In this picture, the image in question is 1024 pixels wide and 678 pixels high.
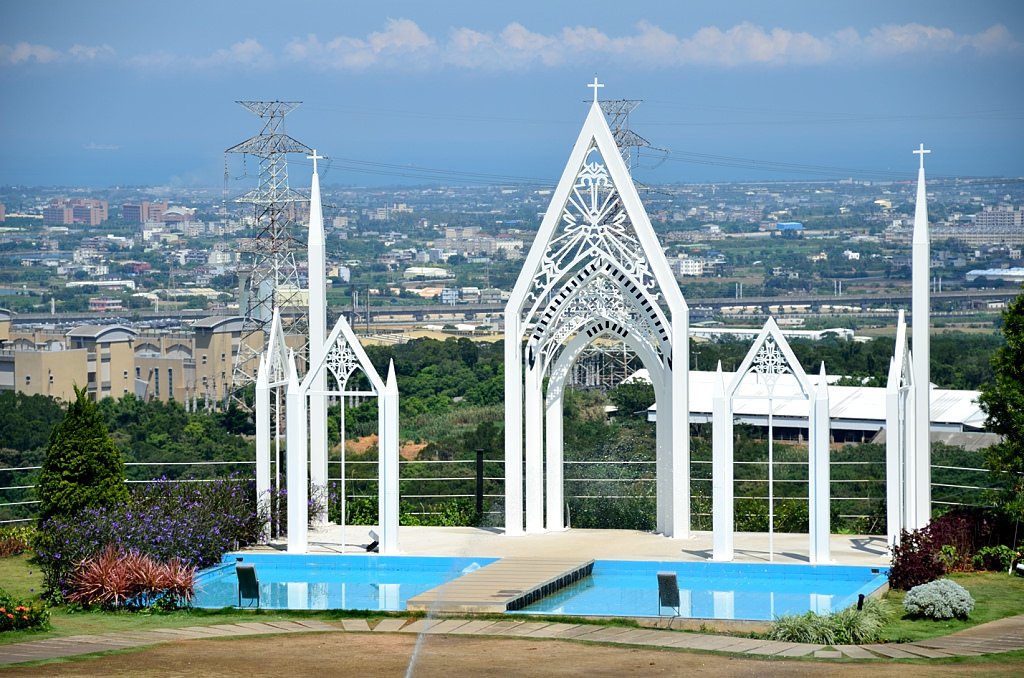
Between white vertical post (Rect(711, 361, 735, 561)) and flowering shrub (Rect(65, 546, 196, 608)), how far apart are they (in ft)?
16.9

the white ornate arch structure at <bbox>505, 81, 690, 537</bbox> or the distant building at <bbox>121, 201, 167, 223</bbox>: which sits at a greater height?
the distant building at <bbox>121, 201, 167, 223</bbox>

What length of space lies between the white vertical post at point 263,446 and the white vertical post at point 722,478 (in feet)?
15.2

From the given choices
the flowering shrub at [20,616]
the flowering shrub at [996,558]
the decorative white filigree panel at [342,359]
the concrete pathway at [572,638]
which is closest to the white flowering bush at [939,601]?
the concrete pathway at [572,638]

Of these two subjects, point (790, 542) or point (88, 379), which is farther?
point (88, 379)

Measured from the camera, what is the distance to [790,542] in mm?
15656

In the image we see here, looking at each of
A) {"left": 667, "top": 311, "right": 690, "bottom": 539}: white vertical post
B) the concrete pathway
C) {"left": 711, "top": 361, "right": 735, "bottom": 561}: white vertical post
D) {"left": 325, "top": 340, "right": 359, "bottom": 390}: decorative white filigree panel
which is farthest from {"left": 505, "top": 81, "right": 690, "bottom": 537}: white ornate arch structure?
the concrete pathway

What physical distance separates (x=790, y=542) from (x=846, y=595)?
2.23m

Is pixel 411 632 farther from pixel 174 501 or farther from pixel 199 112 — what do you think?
pixel 199 112

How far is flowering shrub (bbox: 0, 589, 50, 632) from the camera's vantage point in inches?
458

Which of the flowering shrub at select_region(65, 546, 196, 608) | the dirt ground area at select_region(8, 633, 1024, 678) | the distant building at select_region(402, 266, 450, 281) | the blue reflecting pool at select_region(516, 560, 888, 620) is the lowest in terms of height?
the dirt ground area at select_region(8, 633, 1024, 678)

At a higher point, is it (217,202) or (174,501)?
(217,202)

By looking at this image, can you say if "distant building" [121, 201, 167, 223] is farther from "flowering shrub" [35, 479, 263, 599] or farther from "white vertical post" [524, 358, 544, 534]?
"white vertical post" [524, 358, 544, 534]

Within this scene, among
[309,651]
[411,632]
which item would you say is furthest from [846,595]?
[309,651]

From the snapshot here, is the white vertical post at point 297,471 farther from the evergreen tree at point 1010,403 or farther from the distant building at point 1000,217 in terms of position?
the distant building at point 1000,217
